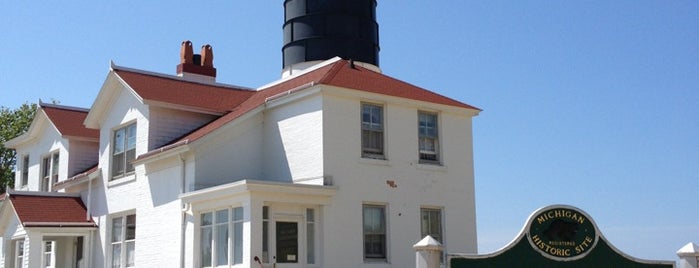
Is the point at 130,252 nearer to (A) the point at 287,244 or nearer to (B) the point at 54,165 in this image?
(A) the point at 287,244

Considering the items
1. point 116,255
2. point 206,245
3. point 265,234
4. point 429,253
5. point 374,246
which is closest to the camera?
point 429,253

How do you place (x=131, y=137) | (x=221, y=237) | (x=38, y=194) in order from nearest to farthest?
(x=221, y=237), (x=131, y=137), (x=38, y=194)

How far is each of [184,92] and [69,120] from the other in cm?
738

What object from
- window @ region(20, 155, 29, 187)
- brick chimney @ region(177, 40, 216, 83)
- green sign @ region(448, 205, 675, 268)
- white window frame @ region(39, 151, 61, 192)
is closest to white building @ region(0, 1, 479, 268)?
brick chimney @ region(177, 40, 216, 83)

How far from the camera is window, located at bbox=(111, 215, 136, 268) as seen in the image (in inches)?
890

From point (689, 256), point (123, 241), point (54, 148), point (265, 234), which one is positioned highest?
point (54, 148)

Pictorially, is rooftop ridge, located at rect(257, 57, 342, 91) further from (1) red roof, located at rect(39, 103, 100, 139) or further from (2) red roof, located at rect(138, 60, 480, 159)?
(1) red roof, located at rect(39, 103, 100, 139)

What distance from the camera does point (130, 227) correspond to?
22.9 metres

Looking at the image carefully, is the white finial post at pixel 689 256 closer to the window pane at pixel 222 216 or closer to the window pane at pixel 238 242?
the window pane at pixel 238 242

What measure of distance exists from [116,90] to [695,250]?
16845mm

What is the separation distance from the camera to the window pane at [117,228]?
23.4 m

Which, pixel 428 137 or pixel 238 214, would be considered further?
pixel 428 137

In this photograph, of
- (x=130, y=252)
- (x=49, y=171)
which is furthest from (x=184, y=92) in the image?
(x=49, y=171)

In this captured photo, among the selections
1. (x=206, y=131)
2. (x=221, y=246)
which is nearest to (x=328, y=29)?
(x=206, y=131)
